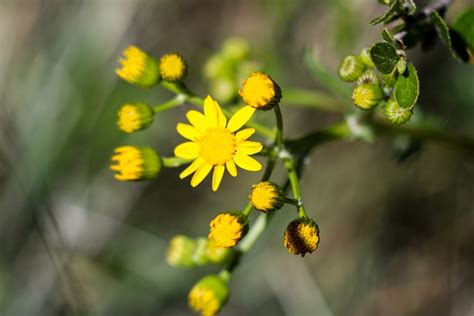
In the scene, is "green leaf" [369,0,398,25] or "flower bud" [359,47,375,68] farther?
"flower bud" [359,47,375,68]

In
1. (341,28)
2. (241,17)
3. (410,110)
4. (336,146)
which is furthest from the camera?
(241,17)

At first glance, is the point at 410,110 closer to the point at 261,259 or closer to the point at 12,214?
the point at 261,259


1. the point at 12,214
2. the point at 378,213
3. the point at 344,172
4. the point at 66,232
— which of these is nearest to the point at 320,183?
the point at 344,172

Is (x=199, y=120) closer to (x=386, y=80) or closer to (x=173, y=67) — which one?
(x=173, y=67)

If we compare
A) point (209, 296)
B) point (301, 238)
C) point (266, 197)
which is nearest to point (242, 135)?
point (266, 197)

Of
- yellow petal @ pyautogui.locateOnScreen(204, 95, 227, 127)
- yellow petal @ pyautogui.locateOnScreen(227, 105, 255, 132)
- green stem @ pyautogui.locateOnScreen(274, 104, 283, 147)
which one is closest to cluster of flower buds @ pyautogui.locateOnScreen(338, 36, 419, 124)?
green stem @ pyautogui.locateOnScreen(274, 104, 283, 147)

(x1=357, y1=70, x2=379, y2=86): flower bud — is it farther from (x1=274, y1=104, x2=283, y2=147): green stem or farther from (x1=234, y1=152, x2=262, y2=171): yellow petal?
(x1=234, y1=152, x2=262, y2=171): yellow petal

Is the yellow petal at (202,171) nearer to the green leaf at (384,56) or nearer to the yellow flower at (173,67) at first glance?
the yellow flower at (173,67)
